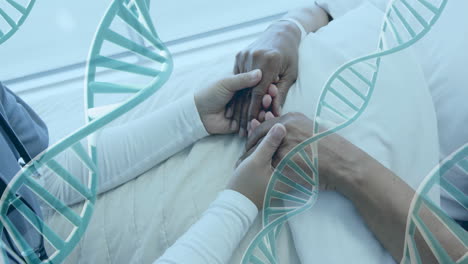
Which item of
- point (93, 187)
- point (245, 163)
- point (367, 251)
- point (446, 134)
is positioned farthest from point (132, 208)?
point (446, 134)

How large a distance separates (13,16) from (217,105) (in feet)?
1.02

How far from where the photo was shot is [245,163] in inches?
17.7

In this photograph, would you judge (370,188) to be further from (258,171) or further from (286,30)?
(286,30)

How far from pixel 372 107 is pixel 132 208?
36cm

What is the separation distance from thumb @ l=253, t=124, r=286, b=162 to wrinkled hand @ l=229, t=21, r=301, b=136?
83 mm

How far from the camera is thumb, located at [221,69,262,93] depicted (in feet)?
1.77

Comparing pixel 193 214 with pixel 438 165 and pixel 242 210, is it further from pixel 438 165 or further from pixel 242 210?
pixel 438 165

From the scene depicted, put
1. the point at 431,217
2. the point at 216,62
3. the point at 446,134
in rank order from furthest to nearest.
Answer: the point at 216,62 < the point at 446,134 < the point at 431,217

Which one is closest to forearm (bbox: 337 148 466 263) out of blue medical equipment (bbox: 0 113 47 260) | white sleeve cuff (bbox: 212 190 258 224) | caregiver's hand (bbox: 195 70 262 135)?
white sleeve cuff (bbox: 212 190 258 224)

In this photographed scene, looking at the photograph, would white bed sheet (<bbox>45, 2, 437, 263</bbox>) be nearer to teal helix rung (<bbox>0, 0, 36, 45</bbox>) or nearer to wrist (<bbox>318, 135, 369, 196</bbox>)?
wrist (<bbox>318, 135, 369, 196</bbox>)
